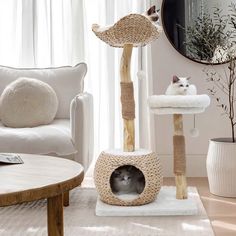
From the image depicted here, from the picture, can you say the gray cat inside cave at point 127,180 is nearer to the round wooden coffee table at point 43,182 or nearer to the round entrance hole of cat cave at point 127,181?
the round entrance hole of cat cave at point 127,181

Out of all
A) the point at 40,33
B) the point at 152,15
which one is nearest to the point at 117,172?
the point at 152,15

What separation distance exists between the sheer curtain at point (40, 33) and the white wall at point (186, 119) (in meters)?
0.65

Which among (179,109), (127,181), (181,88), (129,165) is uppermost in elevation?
(181,88)

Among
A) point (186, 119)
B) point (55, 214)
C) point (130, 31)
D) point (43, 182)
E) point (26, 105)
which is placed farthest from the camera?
point (186, 119)

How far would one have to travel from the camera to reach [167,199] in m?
3.21

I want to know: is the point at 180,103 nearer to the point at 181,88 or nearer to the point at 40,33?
the point at 181,88

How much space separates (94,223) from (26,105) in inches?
41.2

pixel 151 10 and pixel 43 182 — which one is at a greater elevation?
pixel 151 10

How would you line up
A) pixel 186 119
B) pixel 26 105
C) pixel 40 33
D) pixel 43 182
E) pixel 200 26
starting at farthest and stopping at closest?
pixel 40 33
pixel 186 119
pixel 200 26
pixel 26 105
pixel 43 182

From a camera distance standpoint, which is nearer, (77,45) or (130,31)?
(130,31)

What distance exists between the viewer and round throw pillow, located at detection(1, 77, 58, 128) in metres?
3.48

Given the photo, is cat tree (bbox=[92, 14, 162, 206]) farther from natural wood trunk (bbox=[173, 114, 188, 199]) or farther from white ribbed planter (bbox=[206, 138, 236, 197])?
white ribbed planter (bbox=[206, 138, 236, 197])

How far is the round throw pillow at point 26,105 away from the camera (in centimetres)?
348

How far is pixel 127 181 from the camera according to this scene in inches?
124
